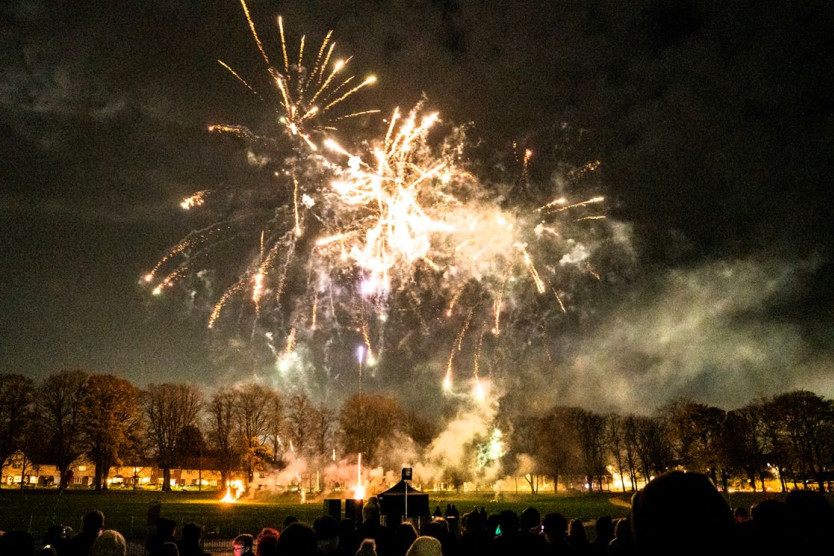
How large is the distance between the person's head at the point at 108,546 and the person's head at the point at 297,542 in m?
3.13

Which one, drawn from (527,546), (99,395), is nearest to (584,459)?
(99,395)

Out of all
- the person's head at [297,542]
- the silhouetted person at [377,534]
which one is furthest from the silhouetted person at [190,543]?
the person's head at [297,542]

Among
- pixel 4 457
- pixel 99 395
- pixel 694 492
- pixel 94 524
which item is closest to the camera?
pixel 694 492

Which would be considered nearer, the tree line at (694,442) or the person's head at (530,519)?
the person's head at (530,519)

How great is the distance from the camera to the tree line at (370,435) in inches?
2232

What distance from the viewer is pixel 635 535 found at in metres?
2.00

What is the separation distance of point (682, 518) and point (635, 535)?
188mm

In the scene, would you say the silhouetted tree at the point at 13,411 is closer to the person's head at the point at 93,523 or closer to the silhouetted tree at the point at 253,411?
the silhouetted tree at the point at 253,411

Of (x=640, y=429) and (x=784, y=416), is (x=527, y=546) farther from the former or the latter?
(x=640, y=429)

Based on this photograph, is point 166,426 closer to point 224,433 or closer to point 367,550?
point 224,433

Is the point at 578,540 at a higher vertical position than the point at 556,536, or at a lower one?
lower

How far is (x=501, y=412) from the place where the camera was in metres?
77.2

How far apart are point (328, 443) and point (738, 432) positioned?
51.0 meters

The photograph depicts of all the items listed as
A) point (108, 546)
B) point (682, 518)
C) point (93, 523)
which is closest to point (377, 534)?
point (108, 546)
